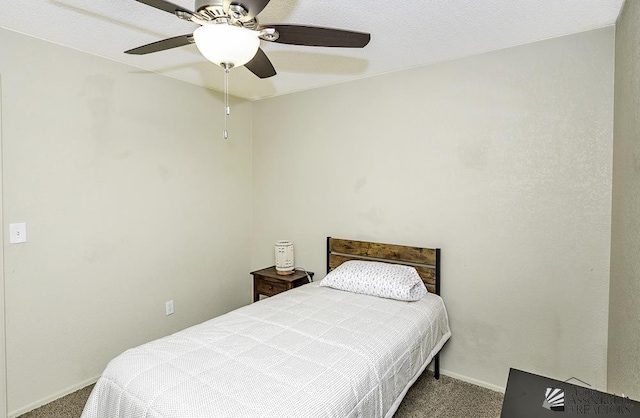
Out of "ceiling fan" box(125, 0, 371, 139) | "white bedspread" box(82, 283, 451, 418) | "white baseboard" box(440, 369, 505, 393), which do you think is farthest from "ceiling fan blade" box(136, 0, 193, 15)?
"white baseboard" box(440, 369, 505, 393)

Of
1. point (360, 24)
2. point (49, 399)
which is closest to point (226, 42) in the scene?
point (360, 24)

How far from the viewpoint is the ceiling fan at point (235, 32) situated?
1346 mm

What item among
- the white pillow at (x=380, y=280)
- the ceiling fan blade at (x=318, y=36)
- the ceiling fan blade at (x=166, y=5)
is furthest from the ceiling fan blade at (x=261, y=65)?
the white pillow at (x=380, y=280)

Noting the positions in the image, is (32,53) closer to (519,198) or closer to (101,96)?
(101,96)

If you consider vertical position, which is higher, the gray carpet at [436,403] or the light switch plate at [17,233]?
the light switch plate at [17,233]

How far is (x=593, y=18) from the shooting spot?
6.53 ft

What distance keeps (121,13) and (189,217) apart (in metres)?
1.77

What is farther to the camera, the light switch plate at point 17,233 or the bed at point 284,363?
the light switch plate at point 17,233

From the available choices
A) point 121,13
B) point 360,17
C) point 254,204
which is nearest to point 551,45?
point 360,17

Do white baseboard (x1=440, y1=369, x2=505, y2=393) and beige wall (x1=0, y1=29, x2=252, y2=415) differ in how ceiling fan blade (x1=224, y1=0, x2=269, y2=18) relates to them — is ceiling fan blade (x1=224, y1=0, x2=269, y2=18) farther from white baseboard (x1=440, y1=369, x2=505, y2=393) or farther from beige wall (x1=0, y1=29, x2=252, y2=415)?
white baseboard (x1=440, y1=369, x2=505, y2=393)

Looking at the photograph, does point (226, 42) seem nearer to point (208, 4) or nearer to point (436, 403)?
point (208, 4)

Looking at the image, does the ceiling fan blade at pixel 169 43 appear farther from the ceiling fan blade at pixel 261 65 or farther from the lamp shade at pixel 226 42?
the ceiling fan blade at pixel 261 65

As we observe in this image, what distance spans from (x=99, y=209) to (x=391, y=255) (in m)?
2.29

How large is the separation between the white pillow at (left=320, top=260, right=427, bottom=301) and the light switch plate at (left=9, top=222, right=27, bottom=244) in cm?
204
